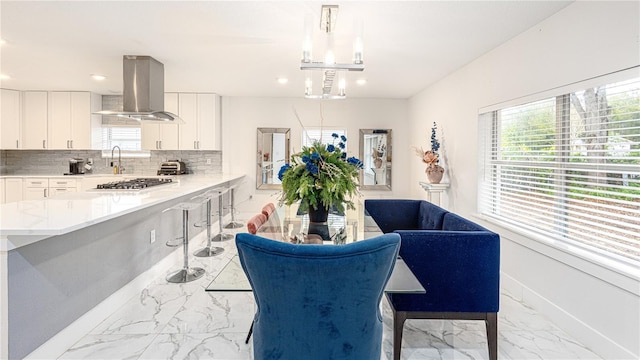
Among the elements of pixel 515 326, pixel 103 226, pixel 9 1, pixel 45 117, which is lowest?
pixel 515 326

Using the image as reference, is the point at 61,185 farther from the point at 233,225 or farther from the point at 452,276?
the point at 452,276

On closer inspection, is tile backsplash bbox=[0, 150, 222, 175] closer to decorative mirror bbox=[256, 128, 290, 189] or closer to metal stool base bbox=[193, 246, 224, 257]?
decorative mirror bbox=[256, 128, 290, 189]

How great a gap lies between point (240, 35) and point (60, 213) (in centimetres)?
209

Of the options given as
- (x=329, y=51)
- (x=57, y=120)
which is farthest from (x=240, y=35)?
(x=57, y=120)

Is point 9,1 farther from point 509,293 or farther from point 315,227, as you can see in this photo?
point 509,293

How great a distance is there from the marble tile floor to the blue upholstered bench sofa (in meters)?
0.33

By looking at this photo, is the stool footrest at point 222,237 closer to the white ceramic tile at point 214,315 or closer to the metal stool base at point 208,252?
the metal stool base at point 208,252

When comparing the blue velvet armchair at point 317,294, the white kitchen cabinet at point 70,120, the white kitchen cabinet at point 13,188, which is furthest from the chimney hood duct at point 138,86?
the blue velvet armchair at point 317,294

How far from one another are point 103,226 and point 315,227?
5.58ft

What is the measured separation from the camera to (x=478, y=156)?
143 inches

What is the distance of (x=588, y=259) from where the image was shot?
2135mm

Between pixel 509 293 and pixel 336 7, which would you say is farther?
pixel 509 293

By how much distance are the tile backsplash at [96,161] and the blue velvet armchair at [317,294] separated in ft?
17.4

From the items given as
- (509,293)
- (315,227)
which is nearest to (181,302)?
(315,227)
